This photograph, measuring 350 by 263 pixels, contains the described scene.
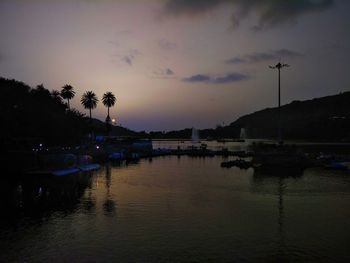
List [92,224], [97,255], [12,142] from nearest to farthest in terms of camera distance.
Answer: [97,255], [92,224], [12,142]

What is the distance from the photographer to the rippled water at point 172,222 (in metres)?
29.2

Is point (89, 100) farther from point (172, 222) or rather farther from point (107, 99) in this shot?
point (172, 222)

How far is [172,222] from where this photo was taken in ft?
127

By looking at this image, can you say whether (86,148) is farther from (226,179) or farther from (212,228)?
(212,228)

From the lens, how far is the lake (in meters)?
29.2

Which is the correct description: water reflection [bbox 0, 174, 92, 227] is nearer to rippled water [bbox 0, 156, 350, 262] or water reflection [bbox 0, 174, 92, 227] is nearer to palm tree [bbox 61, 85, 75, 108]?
rippled water [bbox 0, 156, 350, 262]

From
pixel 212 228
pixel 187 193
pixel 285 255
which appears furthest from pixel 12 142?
pixel 285 255

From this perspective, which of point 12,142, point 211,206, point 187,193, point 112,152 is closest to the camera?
point 211,206

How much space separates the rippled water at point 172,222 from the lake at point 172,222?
0.08m

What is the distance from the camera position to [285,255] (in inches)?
1139

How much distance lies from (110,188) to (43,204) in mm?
15573

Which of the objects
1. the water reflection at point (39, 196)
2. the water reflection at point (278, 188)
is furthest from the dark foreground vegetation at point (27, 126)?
the water reflection at point (278, 188)

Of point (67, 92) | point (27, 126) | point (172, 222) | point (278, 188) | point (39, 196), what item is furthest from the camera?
point (67, 92)

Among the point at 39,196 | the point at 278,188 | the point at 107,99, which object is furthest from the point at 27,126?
the point at 107,99
